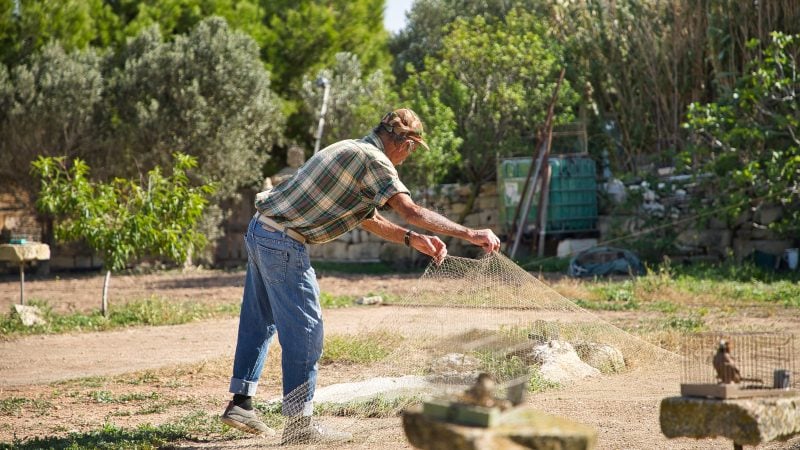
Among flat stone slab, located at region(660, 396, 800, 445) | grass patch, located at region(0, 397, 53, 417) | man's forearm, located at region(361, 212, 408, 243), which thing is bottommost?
grass patch, located at region(0, 397, 53, 417)

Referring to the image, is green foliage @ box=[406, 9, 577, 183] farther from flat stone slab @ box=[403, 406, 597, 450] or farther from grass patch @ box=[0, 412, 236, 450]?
flat stone slab @ box=[403, 406, 597, 450]

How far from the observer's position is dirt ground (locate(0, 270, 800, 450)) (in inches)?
231

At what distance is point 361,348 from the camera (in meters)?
8.56

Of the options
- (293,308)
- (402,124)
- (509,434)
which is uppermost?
(402,124)

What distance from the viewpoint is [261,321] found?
19.4ft

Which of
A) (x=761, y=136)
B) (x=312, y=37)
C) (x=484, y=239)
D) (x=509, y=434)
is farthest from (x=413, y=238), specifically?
(x=312, y=37)

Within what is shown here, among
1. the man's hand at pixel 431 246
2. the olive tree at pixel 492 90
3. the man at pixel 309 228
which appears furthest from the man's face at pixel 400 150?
the olive tree at pixel 492 90

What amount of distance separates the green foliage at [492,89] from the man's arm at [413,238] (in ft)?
44.1

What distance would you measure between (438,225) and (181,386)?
337 centimetres

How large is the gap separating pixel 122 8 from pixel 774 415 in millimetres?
18785

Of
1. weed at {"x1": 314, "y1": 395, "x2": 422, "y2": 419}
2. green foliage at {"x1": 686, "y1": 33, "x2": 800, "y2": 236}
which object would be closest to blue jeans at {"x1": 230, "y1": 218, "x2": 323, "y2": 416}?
weed at {"x1": 314, "y1": 395, "x2": 422, "y2": 419}

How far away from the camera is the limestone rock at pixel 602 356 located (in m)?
7.46

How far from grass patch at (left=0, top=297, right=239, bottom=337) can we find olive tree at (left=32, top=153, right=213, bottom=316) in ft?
1.10

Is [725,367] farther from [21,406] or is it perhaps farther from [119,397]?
[21,406]
